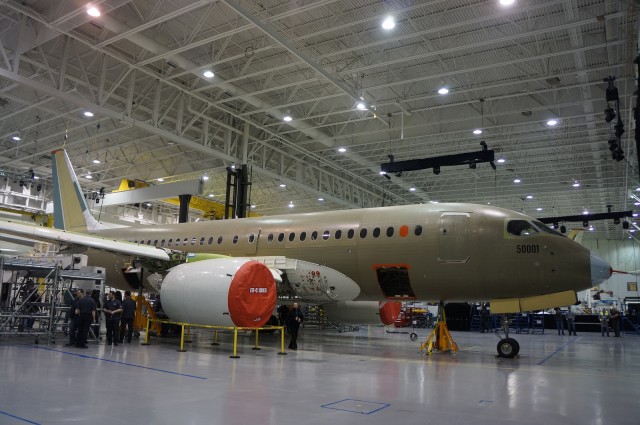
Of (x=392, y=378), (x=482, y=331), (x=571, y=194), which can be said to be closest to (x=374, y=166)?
(x=482, y=331)

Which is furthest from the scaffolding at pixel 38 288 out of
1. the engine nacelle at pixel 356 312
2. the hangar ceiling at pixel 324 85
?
the engine nacelle at pixel 356 312

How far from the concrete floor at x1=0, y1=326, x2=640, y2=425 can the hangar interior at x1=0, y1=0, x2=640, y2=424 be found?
0.05 meters

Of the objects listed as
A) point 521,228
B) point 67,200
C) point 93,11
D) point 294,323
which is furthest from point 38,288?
point 521,228

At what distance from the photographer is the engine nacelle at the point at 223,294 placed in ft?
36.1

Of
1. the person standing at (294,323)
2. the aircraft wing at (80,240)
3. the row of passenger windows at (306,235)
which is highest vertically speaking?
the row of passenger windows at (306,235)

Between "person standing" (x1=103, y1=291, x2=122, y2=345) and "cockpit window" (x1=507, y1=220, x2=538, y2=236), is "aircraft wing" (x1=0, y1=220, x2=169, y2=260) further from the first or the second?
"cockpit window" (x1=507, y1=220, x2=538, y2=236)

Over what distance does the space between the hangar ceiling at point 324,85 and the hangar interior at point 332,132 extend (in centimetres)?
10

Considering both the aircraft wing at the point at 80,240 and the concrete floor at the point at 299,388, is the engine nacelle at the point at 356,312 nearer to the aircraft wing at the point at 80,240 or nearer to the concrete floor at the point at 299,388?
the concrete floor at the point at 299,388

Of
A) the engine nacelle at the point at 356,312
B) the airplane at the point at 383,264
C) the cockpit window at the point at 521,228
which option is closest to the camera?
the airplane at the point at 383,264

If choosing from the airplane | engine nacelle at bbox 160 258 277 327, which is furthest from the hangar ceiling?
engine nacelle at bbox 160 258 277 327

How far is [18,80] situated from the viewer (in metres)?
15.7

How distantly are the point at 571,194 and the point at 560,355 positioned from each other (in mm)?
27478

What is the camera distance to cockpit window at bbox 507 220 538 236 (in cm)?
1140

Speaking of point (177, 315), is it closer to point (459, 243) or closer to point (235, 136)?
point (459, 243)
